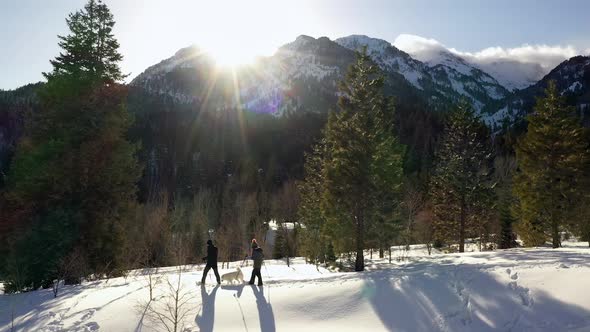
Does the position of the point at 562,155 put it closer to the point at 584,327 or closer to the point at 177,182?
the point at 584,327

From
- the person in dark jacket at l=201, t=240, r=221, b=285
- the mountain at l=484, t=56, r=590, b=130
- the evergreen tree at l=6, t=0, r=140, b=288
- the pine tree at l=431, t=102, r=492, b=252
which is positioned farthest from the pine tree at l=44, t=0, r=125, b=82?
the mountain at l=484, t=56, r=590, b=130

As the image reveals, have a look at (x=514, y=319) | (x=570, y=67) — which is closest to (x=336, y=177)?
(x=514, y=319)

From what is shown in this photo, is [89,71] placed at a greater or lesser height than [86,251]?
greater

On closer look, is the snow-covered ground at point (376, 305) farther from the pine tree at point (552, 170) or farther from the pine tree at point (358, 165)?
the pine tree at point (552, 170)

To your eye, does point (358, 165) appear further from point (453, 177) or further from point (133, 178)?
point (133, 178)

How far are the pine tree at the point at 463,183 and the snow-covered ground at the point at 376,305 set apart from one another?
50.0ft

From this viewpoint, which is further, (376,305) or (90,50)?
(90,50)

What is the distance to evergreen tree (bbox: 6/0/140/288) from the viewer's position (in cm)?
1719

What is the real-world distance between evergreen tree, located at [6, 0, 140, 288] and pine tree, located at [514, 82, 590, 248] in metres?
23.5

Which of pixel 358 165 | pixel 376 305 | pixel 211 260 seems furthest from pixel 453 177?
pixel 211 260

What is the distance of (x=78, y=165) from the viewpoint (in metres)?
18.1

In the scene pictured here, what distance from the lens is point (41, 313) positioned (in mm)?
12039

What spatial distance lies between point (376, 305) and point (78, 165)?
15.0m

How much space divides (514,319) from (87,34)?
72.1ft
